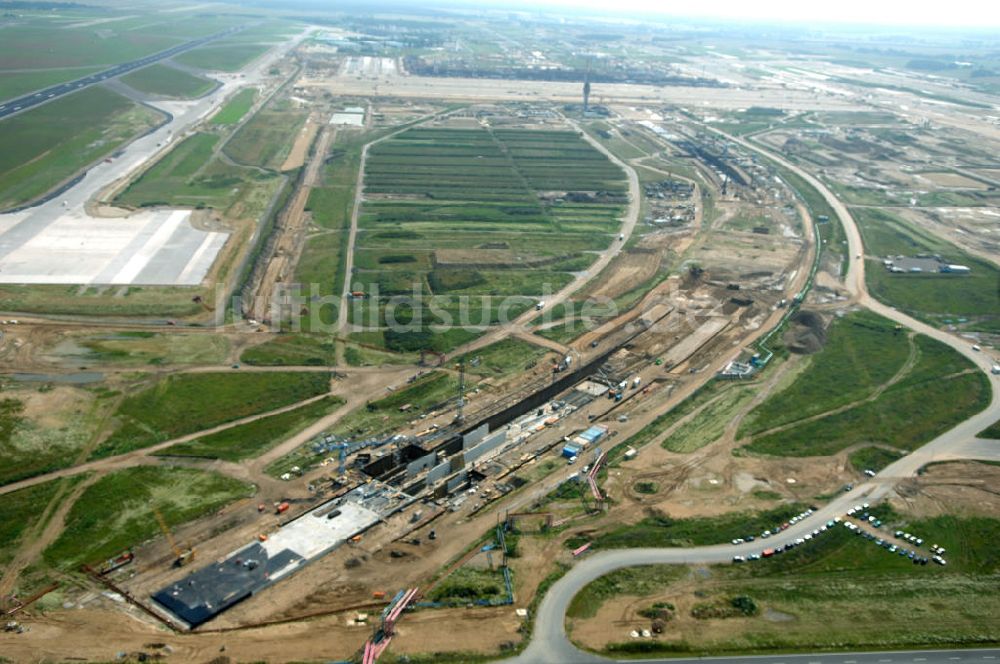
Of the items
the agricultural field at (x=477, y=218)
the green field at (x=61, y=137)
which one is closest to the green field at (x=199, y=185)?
the green field at (x=61, y=137)

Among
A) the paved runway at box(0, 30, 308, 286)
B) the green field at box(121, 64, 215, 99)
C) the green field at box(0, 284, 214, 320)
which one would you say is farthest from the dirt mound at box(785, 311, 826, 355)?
the green field at box(121, 64, 215, 99)

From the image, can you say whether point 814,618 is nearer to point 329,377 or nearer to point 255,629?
point 255,629

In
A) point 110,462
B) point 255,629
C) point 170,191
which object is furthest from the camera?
point 170,191

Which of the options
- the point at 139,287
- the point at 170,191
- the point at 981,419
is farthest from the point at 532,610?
the point at 170,191

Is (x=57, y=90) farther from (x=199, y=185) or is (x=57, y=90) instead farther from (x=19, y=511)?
(x=19, y=511)

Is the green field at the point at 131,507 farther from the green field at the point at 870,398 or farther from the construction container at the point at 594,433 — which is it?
the green field at the point at 870,398

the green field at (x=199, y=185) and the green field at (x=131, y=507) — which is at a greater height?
the green field at (x=199, y=185)
